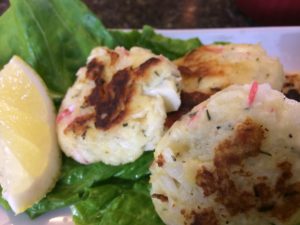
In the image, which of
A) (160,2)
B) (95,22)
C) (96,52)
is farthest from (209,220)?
(160,2)

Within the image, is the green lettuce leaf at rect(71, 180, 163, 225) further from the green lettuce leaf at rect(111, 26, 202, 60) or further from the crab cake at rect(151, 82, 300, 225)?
the green lettuce leaf at rect(111, 26, 202, 60)

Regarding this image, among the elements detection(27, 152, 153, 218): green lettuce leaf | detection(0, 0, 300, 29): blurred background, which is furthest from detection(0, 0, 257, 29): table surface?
detection(27, 152, 153, 218): green lettuce leaf

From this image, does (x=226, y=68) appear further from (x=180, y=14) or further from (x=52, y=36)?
(x=180, y=14)

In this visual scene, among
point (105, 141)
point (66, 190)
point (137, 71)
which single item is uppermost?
point (137, 71)

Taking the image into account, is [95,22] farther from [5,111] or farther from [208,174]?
[208,174]

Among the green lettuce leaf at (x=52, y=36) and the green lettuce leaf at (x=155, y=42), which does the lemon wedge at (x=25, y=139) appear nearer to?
the green lettuce leaf at (x=52, y=36)

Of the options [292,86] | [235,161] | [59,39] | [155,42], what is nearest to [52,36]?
[59,39]
